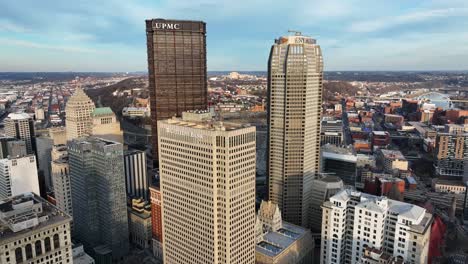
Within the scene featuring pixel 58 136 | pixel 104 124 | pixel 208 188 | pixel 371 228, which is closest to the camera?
pixel 208 188

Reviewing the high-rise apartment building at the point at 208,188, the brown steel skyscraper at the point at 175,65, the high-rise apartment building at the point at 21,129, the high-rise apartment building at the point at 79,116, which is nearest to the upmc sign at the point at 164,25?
the brown steel skyscraper at the point at 175,65

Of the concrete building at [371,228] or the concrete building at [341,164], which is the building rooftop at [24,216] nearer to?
the concrete building at [371,228]

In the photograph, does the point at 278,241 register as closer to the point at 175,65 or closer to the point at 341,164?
the point at 341,164

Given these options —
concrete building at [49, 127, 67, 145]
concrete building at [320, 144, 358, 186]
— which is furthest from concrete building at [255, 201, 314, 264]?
concrete building at [49, 127, 67, 145]

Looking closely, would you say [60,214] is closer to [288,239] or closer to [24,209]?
[24,209]

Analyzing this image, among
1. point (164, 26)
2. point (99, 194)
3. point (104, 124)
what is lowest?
point (99, 194)

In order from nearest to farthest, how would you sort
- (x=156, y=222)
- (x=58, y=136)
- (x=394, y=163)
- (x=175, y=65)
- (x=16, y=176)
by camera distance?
(x=156, y=222), (x=16, y=176), (x=58, y=136), (x=175, y=65), (x=394, y=163)

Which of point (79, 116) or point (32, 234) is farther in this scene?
point (79, 116)

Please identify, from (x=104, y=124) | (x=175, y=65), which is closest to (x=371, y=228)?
(x=104, y=124)
